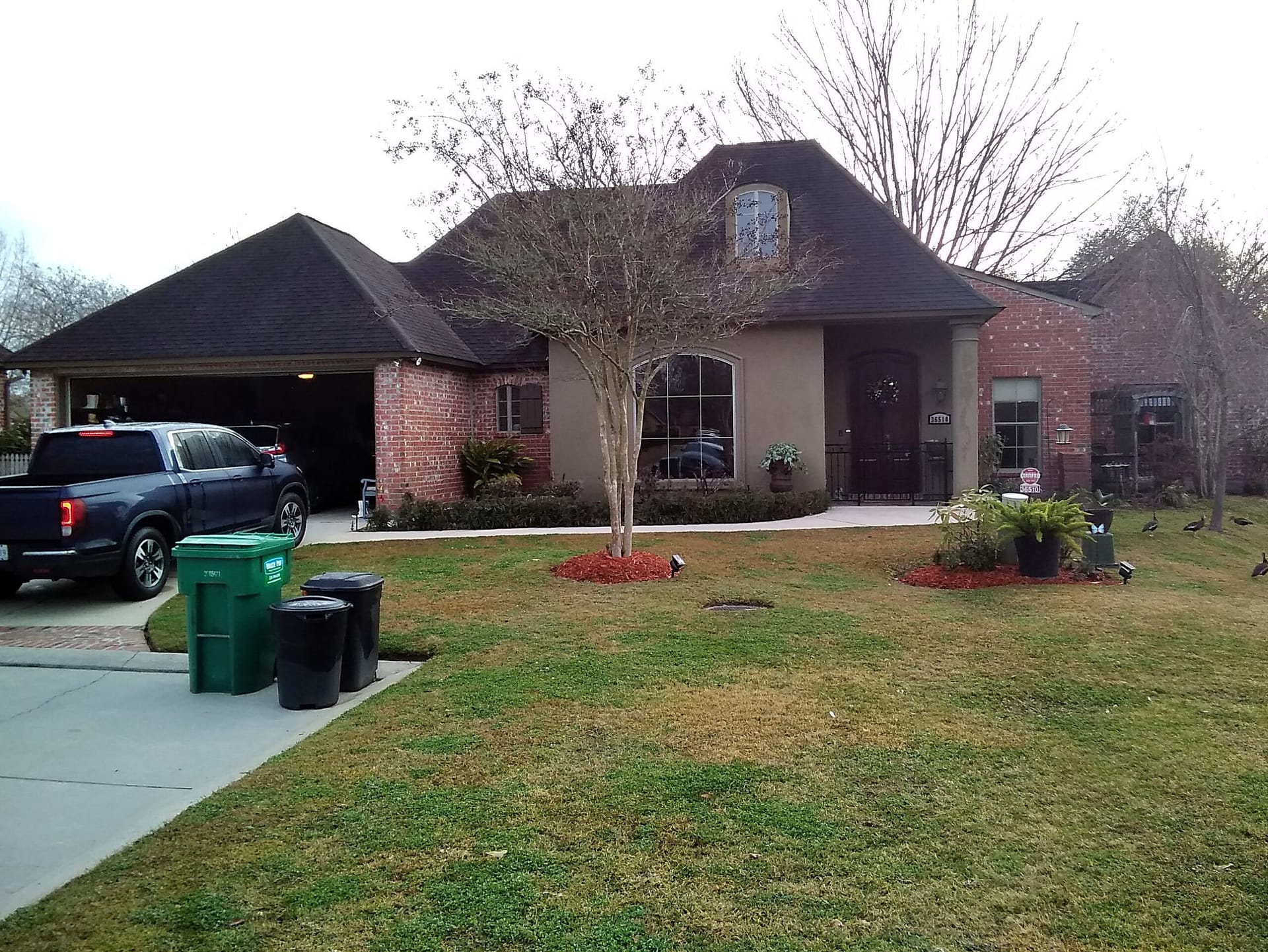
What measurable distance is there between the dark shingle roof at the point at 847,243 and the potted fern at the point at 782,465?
7.34 feet

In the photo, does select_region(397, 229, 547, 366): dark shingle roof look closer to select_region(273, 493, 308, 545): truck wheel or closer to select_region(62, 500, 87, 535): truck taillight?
select_region(273, 493, 308, 545): truck wheel

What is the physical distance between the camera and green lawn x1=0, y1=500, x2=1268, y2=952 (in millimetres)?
2951

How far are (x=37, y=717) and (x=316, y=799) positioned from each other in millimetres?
2626

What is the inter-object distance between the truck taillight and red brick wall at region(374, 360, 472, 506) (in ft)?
20.4

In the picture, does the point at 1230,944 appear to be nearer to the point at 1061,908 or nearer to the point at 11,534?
the point at 1061,908

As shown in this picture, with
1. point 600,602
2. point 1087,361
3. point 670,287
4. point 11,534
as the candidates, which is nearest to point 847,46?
point 1087,361

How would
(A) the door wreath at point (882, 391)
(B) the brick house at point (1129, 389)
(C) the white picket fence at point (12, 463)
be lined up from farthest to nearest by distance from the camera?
1. (C) the white picket fence at point (12, 463)
2. (B) the brick house at point (1129, 389)
3. (A) the door wreath at point (882, 391)

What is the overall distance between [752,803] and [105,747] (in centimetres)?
354

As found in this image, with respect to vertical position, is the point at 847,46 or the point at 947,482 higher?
the point at 847,46

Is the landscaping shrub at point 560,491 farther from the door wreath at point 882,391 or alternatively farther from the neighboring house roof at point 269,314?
the door wreath at point 882,391

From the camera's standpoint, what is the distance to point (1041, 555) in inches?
341

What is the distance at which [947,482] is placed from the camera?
52.5ft

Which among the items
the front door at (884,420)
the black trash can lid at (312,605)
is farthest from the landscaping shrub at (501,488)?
the black trash can lid at (312,605)

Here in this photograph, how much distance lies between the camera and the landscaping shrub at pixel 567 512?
13430 millimetres
